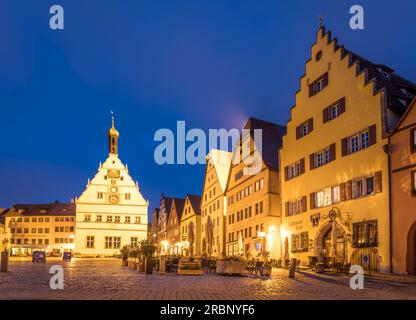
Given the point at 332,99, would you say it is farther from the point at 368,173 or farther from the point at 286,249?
the point at 286,249

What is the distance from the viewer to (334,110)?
35500mm

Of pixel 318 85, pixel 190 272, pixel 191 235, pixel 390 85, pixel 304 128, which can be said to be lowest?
pixel 190 272

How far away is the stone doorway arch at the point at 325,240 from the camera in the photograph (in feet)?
107

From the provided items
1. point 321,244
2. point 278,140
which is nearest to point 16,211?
point 278,140

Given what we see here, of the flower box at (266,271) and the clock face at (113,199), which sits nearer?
the flower box at (266,271)

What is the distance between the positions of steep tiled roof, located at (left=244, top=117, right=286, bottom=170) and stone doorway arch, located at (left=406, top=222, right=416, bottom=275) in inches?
775

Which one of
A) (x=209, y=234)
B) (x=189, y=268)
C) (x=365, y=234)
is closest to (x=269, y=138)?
(x=209, y=234)

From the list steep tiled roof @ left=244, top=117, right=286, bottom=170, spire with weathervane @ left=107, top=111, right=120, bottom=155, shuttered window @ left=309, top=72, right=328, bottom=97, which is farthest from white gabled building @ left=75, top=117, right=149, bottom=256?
shuttered window @ left=309, top=72, right=328, bottom=97

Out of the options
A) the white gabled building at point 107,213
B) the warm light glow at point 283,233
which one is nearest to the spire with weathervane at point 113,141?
the white gabled building at point 107,213

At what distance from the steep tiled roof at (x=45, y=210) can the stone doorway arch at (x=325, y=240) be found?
8593 cm

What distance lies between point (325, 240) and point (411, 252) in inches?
369

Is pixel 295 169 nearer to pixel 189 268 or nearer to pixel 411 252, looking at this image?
pixel 411 252

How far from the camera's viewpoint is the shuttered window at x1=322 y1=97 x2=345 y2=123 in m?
34.2

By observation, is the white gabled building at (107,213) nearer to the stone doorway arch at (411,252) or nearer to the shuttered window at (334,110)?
the shuttered window at (334,110)
